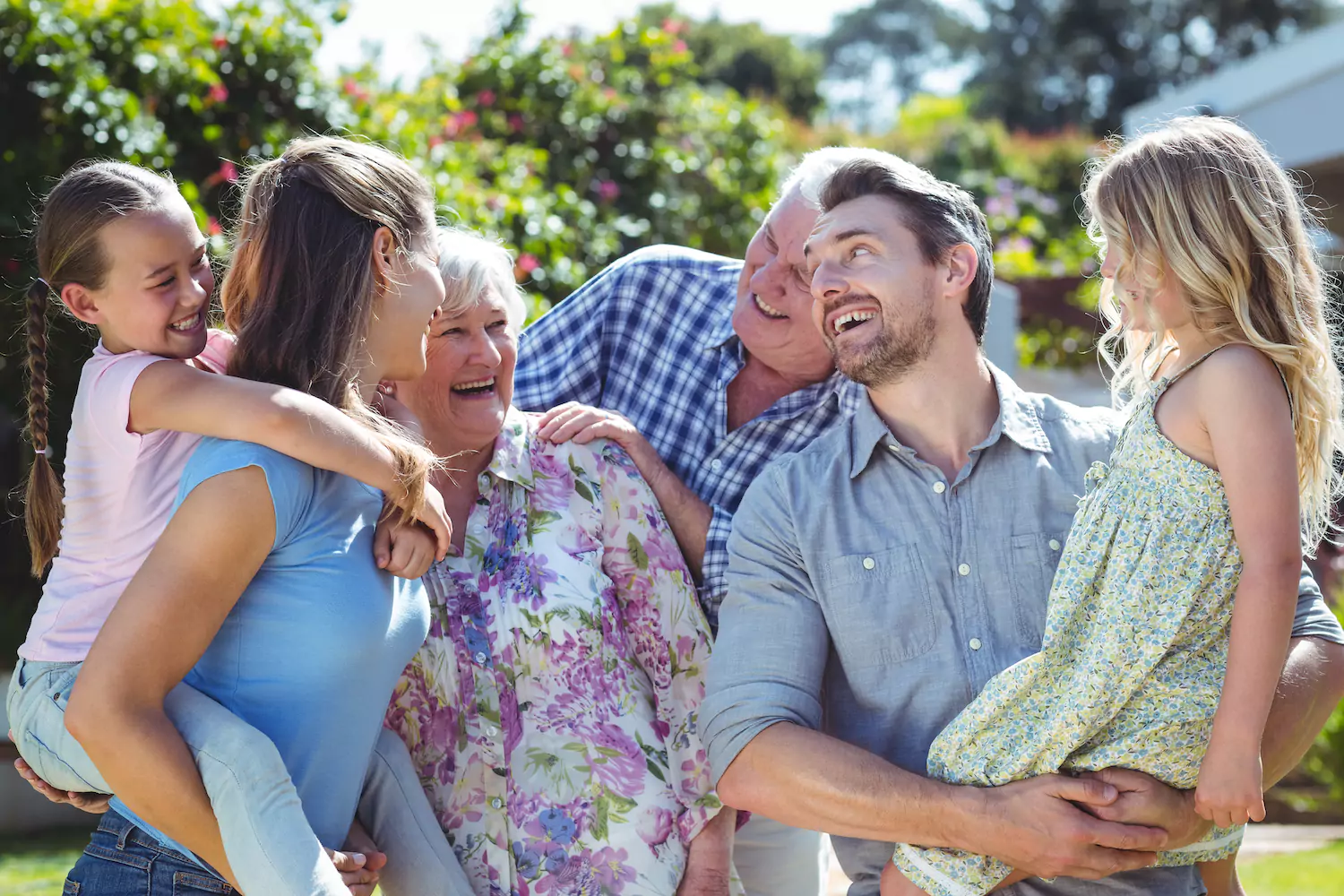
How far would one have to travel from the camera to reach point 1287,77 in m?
13.0

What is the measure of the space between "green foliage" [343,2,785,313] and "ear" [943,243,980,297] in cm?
361

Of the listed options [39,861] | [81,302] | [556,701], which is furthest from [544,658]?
[39,861]

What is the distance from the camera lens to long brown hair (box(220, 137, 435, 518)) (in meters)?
2.21

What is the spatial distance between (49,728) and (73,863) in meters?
3.36

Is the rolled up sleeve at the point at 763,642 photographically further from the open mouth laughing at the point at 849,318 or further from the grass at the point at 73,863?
the grass at the point at 73,863

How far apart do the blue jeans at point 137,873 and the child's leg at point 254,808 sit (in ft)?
0.49

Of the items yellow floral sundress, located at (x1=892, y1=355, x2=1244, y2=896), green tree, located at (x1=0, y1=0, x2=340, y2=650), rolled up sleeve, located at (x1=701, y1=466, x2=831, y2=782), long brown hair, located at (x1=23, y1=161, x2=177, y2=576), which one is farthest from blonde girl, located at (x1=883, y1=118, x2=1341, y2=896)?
green tree, located at (x1=0, y1=0, x2=340, y2=650)

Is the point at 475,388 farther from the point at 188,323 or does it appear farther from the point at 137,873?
the point at 137,873

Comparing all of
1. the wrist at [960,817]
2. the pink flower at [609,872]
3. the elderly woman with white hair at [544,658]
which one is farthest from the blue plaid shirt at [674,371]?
the wrist at [960,817]

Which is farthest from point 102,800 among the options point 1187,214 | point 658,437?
point 1187,214

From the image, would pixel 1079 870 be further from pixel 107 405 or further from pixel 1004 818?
pixel 107 405

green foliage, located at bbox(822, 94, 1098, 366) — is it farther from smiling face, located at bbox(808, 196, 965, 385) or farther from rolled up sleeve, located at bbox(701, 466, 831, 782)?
rolled up sleeve, located at bbox(701, 466, 831, 782)

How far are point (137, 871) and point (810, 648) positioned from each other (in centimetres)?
122

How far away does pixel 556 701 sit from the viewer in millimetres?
2570
